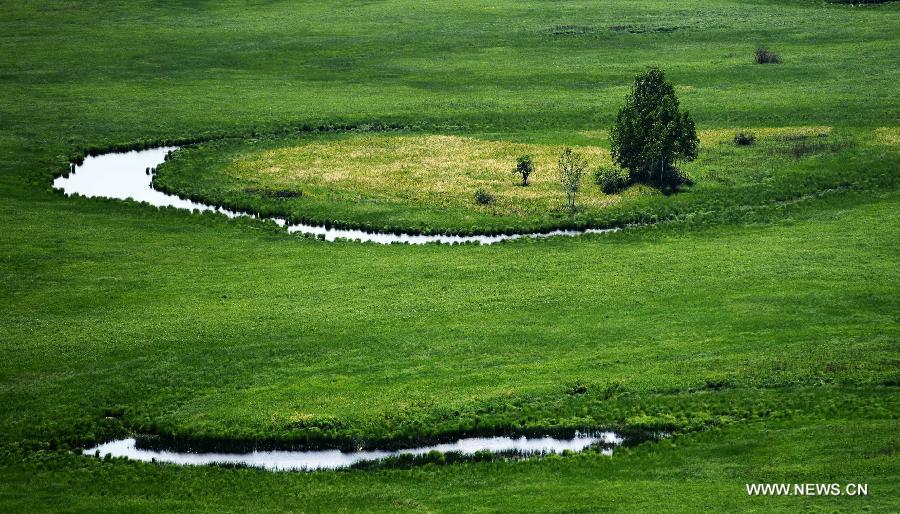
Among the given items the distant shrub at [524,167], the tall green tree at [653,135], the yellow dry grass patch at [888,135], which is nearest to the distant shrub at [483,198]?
the distant shrub at [524,167]

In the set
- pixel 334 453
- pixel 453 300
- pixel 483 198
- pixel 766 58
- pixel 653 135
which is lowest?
pixel 334 453

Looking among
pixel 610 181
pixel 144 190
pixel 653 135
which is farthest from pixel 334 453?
pixel 144 190

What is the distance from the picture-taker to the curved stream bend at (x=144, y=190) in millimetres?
83000

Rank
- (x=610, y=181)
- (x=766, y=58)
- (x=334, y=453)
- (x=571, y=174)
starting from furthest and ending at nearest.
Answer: (x=766, y=58) → (x=610, y=181) → (x=571, y=174) → (x=334, y=453)

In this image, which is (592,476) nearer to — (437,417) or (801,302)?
(437,417)

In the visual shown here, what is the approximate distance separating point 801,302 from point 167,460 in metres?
35.1

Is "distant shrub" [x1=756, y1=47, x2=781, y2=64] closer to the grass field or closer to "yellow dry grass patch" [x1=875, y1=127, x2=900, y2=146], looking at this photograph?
the grass field

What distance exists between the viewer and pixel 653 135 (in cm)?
9050

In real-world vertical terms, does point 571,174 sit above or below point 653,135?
below

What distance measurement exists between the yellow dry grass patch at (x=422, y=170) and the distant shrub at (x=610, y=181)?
70cm

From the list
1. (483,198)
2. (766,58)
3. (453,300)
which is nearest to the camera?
(453,300)

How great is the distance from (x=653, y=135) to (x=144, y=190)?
38705 millimetres

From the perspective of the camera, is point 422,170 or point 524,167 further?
point 422,170

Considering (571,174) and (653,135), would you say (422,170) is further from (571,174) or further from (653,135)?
(653,135)
